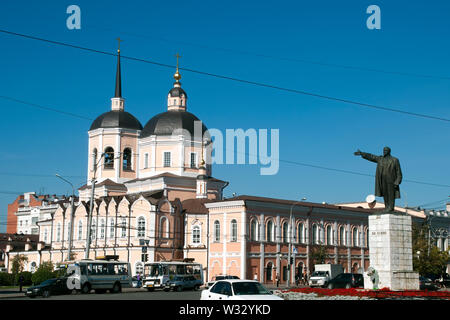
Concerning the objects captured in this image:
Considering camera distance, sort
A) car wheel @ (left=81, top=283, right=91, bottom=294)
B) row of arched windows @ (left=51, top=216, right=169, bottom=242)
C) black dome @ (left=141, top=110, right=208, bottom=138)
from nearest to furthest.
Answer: car wheel @ (left=81, top=283, right=91, bottom=294), row of arched windows @ (left=51, top=216, right=169, bottom=242), black dome @ (left=141, top=110, right=208, bottom=138)

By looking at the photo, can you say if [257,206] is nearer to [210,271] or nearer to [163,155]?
[210,271]

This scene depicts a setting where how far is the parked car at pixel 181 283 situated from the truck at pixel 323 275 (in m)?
9.84

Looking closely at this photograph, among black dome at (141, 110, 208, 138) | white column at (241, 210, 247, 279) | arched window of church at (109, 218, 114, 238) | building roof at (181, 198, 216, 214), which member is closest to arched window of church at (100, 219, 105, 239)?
arched window of church at (109, 218, 114, 238)

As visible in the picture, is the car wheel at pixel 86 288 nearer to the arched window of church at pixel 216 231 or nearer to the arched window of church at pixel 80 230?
the arched window of church at pixel 216 231

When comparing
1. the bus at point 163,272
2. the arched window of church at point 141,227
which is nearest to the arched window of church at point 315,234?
the arched window of church at point 141,227

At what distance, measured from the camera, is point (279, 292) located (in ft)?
81.4

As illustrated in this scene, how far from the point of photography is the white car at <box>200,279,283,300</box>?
18.3 m

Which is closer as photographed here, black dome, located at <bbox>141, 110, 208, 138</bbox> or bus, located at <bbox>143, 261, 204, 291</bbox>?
bus, located at <bbox>143, 261, 204, 291</bbox>

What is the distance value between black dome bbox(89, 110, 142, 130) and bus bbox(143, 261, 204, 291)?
29259mm

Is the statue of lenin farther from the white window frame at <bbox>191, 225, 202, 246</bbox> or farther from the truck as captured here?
the white window frame at <bbox>191, 225, 202, 246</bbox>

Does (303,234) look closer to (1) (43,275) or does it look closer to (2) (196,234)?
(2) (196,234)
